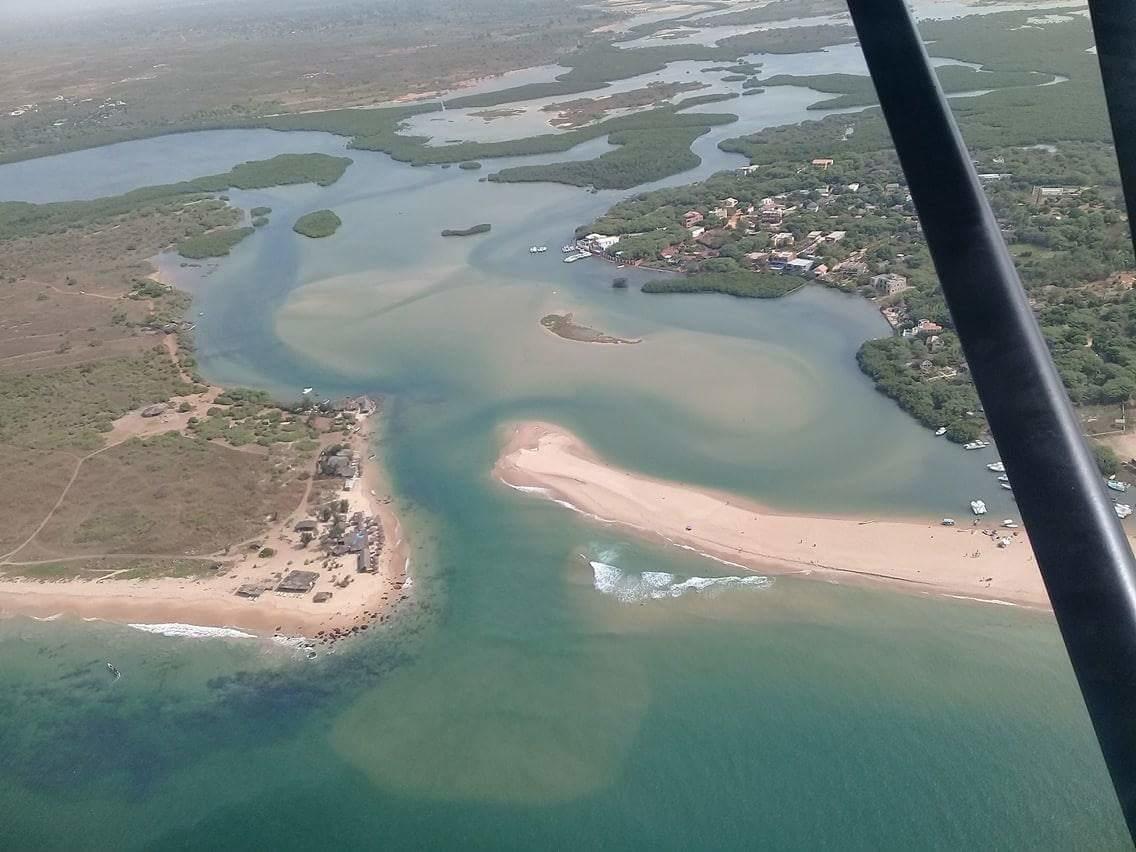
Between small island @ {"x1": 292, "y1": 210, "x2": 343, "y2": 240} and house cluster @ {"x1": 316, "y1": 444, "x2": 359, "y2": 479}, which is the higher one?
small island @ {"x1": 292, "y1": 210, "x2": 343, "y2": 240}

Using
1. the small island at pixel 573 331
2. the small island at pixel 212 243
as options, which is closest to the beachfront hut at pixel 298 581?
the small island at pixel 573 331

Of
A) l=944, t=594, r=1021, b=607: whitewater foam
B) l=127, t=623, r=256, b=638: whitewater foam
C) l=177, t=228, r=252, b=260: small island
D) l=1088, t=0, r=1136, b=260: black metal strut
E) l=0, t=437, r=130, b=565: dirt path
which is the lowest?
l=944, t=594, r=1021, b=607: whitewater foam

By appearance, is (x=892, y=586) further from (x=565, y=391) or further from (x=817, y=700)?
(x=565, y=391)

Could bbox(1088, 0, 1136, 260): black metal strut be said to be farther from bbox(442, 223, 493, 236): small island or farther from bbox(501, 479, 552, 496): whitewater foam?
bbox(442, 223, 493, 236): small island

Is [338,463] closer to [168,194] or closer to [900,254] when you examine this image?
[900,254]

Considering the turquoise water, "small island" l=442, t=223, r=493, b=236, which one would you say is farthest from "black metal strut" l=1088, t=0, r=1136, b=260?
"small island" l=442, t=223, r=493, b=236

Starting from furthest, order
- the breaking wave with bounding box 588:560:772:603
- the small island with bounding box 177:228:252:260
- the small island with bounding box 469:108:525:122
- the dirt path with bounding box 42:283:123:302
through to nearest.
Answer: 1. the small island with bounding box 469:108:525:122
2. the small island with bounding box 177:228:252:260
3. the dirt path with bounding box 42:283:123:302
4. the breaking wave with bounding box 588:560:772:603

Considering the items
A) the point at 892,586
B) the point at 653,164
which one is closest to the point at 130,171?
the point at 653,164
